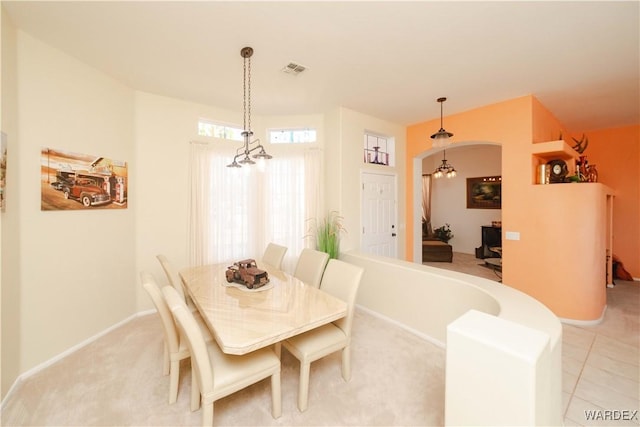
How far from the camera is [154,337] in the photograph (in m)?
2.74

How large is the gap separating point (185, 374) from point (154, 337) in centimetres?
88

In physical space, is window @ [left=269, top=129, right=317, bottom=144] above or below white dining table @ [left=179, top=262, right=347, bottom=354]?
above

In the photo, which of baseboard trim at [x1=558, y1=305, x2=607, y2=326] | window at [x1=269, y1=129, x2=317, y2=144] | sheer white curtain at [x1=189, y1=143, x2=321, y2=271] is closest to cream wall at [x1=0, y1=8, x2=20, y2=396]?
sheer white curtain at [x1=189, y1=143, x2=321, y2=271]

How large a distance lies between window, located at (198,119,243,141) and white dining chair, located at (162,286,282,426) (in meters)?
2.84

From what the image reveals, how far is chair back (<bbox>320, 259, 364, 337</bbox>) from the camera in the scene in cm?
203

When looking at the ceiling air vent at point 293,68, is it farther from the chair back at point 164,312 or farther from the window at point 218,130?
the chair back at point 164,312

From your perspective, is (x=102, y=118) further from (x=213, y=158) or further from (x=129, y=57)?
(x=213, y=158)

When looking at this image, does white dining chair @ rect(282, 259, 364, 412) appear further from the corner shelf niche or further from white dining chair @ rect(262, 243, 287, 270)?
the corner shelf niche

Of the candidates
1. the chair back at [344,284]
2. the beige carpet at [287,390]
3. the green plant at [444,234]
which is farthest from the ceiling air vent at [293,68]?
the green plant at [444,234]

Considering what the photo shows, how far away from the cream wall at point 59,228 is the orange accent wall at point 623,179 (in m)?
8.33

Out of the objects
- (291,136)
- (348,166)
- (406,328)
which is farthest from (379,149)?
(406,328)

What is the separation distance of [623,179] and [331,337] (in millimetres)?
6685

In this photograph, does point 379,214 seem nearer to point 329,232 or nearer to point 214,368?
point 329,232

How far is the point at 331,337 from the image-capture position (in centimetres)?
194
